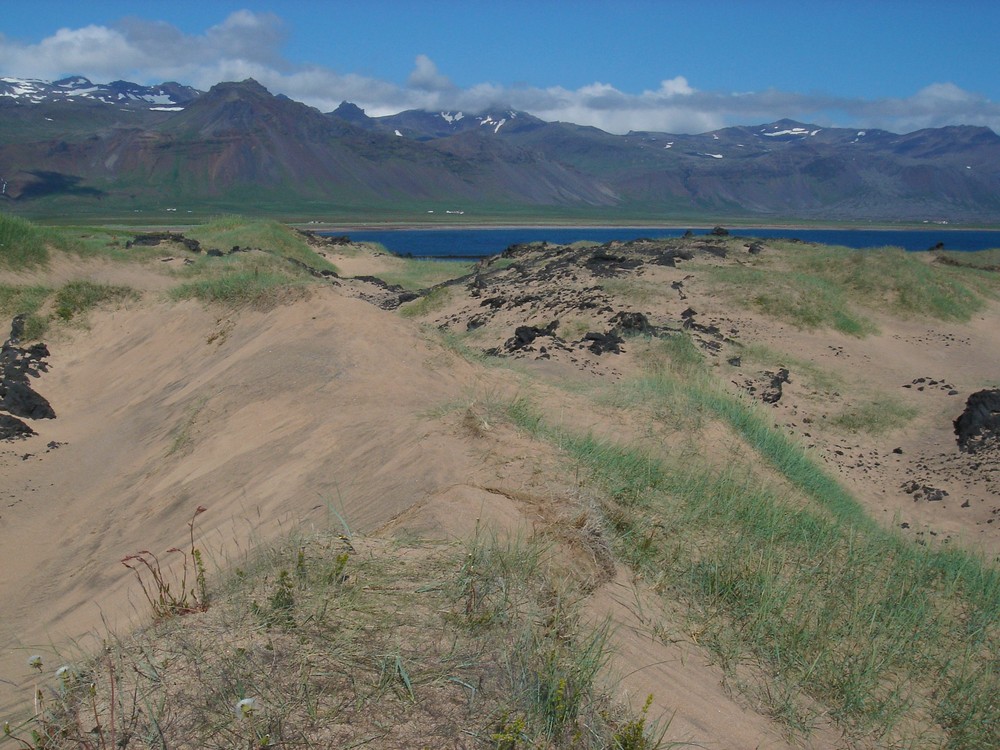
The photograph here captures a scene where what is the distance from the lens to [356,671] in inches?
128

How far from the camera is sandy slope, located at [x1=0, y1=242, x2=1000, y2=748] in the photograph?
15.4 feet

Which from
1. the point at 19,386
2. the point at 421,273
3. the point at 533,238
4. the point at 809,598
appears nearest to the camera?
the point at 809,598

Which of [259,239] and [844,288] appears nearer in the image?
[844,288]

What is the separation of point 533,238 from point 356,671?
11628cm

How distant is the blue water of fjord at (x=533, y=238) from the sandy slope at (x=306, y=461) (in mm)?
48604

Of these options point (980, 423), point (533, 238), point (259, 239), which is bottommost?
point (980, 423)

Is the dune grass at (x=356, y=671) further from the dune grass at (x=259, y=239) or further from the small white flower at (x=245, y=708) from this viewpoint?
the dune grass at (x=259, y=239)

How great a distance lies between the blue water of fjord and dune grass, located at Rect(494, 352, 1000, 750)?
55.4 meters

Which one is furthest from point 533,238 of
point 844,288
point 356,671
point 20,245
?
point 356,671

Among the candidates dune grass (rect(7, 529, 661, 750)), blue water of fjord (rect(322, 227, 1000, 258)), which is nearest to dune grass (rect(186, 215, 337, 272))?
blue water of fjord (rect(322, 227, 1000, 258))

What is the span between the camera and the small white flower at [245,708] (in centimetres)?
290

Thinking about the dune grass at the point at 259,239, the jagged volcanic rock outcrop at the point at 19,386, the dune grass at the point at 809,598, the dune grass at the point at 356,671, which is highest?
the dune grass at the point at 259,239

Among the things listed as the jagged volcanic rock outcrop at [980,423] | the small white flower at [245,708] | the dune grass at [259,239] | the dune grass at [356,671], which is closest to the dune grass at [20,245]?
the dune grass at [259,239]

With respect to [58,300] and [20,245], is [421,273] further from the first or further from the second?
[58,300]
